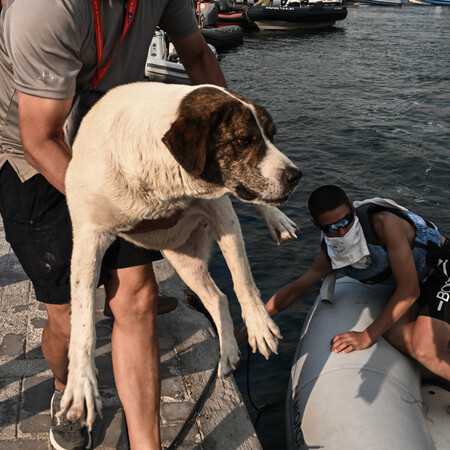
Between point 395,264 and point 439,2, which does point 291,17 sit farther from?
point 395,264

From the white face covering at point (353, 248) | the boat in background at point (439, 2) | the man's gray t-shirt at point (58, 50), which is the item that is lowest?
the boat in background at point (439, 2)

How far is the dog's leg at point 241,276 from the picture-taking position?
9.36 feet

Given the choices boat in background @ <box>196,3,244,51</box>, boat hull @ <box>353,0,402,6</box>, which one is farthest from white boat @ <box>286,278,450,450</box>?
boat hull @ <box>353,0,402,6</box>

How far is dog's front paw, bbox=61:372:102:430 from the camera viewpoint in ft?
7.75

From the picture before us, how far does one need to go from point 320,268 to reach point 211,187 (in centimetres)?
234

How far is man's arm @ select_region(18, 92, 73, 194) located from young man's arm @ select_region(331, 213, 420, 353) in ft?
7.93

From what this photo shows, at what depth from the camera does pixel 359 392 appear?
3791mm

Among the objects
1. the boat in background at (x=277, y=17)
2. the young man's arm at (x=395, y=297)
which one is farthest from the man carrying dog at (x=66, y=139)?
the boat in background at (x=277, y=17)

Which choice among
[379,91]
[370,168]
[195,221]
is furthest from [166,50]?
[195,221]

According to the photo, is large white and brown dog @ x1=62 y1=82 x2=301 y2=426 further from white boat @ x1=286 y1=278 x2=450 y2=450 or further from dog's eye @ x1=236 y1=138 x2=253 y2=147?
white boat @ x1=286 y1=278 x2=450 y2=450

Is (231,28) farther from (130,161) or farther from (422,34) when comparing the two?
(130,161)

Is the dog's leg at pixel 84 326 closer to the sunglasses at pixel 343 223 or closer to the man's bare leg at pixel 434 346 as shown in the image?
the sunglasses at pixel 343 223

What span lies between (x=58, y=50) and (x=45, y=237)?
3.04 ft

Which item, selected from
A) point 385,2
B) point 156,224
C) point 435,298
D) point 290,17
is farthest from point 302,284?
point 385,2
